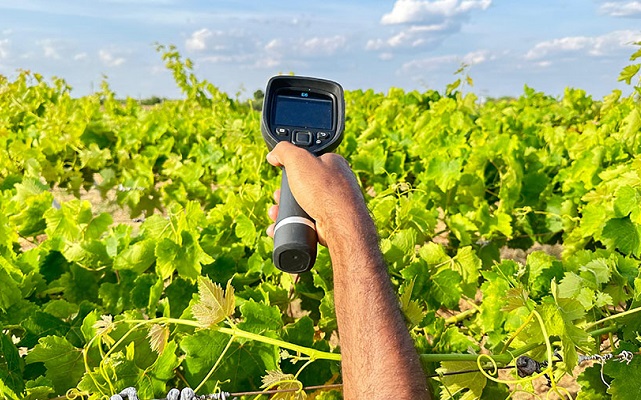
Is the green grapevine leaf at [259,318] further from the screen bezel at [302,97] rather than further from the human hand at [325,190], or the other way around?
the screen bezel at [302,97]

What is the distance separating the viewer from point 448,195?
291 centimetres

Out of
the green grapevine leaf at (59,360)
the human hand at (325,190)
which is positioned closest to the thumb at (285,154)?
the human hand at (325,190)

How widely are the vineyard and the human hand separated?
0.23 m

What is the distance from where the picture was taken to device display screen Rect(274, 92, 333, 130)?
5.40 ft

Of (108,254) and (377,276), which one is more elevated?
(377,276)

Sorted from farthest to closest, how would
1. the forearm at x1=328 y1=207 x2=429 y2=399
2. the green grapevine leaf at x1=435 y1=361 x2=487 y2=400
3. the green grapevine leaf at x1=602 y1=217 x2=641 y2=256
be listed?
the green grapevine leaf at x1=602 y1=217 x2=641 y2=256 < the green grapevine leaf at x1=435 y1=361 x2=487 y2=400 < the forearm at x1=328 y1=207 x2=429 y2=399

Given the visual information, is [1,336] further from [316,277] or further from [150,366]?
[316,277]

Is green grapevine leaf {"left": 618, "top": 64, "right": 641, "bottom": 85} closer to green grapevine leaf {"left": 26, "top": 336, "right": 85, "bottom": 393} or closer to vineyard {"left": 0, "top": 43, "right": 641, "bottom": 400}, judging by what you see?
vineyard {"left": 0, "top": 43, "right": 641, "bottom": 400}

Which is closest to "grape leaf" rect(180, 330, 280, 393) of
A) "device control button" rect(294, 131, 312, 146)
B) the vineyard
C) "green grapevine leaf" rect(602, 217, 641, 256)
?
the vineyard

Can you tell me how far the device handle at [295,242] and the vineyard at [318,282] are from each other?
0.15 metres

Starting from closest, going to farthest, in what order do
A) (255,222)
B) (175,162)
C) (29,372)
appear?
(29,372) < (255,222) < (175,162)

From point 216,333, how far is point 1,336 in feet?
1.50

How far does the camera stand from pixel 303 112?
66.1 inches

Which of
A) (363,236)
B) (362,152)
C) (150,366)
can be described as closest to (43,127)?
(362,152)
